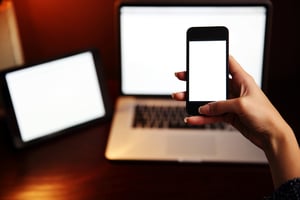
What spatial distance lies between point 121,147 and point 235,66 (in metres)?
0.31

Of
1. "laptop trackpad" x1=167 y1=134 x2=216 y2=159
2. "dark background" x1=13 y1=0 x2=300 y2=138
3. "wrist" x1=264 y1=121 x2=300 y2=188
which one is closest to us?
"wrist" x1=264 y1=121 x2=300 y2=188

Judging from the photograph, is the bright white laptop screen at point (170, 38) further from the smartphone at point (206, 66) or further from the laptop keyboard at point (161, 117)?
the smartphone at point (206, 66)

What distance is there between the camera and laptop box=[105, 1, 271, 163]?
1.08 meters

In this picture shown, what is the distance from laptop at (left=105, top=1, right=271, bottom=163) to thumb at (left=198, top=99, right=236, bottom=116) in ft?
0.61

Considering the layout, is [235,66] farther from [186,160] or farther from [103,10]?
[103,10]

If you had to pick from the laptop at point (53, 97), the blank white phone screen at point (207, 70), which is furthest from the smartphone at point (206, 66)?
the laptop at point (53, 97)

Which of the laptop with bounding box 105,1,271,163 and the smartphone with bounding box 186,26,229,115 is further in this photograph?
the laptop with bounding box 105,1,271,163

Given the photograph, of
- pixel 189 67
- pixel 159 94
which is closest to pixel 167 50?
pixel 159 94

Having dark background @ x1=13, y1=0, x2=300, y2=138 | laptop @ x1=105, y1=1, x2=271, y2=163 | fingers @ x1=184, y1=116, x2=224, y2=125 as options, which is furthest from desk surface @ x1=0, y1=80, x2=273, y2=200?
dark background @ x1=13, y1=0, x2=300, y2=138

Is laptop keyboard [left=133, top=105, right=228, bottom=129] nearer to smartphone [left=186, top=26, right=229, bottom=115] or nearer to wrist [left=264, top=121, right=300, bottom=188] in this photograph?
smartphone [left=186, top=26, right=229, bottom=115]

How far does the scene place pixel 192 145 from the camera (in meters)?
1.09

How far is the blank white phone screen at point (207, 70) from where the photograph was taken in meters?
0.94

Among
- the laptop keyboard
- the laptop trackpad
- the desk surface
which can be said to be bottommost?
the desk surface

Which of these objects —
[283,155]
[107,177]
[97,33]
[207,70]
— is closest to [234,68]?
[207,70]
